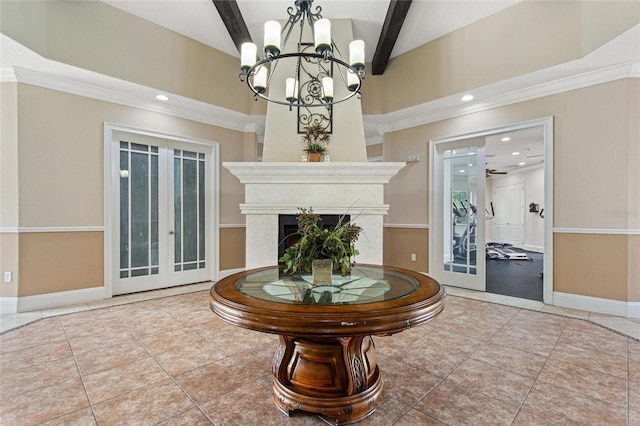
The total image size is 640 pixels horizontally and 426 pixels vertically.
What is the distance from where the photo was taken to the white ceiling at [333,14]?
142 inches

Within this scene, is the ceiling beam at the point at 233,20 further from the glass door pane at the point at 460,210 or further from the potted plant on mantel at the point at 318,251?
the glass door pane at the point at 460,210

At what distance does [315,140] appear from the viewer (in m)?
3.75

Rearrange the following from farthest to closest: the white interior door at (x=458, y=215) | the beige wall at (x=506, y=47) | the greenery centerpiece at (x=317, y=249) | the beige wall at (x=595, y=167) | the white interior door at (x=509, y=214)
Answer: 1. the white interior door at (x=509, y=214)
2. the white interior door at (x=458, y=215)
3. the beige wall at (x=595, y=167)
4. the beige wall at (x=506, y=47)
5. the greenery centerpiece at (x=317, y=249)

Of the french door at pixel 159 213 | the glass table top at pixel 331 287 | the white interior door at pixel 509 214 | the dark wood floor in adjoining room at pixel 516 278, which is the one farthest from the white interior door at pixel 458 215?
the white interior door at pixel 509 214

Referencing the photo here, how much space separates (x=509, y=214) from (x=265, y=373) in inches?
424

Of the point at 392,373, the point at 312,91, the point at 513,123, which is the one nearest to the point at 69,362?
the point at 392,373

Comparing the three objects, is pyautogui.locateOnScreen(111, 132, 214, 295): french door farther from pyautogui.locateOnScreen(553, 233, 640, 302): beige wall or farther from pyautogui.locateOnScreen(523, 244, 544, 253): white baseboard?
pyautogui.locateOnScreen(523, 244, 544, 253): white baseboard

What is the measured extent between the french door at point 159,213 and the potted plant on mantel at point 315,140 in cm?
194

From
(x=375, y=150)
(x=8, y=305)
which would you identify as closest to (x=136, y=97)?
(x=8, y=305)

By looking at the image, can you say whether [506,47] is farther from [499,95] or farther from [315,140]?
[315,140]

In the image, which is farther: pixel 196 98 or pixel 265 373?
pixel 196 98

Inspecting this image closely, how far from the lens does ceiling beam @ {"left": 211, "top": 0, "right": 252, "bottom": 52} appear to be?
3.53 meters

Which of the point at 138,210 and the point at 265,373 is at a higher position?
the point at 138,210

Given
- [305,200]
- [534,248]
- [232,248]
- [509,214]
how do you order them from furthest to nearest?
1. [509,214]
2. [534,248]
3. [232,248]
4. [305,200]
